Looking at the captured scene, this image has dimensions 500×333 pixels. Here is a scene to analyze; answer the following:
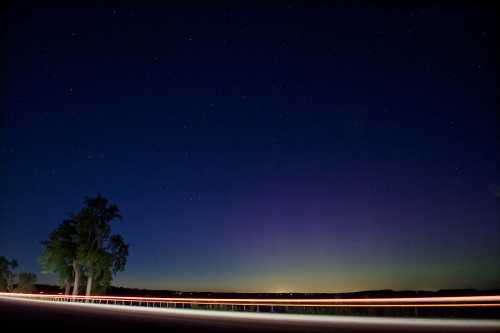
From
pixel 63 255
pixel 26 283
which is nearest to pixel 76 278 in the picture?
pixel 63 255

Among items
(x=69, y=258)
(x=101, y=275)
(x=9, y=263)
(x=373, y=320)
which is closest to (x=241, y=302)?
(x=373, y=320)

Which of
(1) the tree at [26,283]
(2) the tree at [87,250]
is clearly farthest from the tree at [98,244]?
(1) the tree at [26,283]

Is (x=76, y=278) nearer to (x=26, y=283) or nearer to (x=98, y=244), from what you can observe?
(x=98, y=244)

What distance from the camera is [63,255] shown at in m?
54.9

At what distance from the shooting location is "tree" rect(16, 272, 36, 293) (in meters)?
83.5

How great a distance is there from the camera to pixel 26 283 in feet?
276

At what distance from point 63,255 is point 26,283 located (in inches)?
1473

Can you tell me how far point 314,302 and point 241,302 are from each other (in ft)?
16.4

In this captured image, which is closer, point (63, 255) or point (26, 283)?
point (63, 255)

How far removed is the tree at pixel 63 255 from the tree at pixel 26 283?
1304 inches

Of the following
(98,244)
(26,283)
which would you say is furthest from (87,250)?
(26,283)

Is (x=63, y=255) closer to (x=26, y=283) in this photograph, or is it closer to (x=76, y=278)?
(x=76, y=278)

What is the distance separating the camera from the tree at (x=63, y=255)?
54.6m

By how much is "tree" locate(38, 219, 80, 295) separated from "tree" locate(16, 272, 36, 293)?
3312 centimetres
